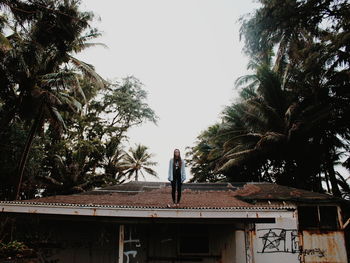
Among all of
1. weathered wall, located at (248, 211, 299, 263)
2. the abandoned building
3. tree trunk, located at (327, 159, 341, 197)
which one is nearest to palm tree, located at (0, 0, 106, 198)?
the abandoned building

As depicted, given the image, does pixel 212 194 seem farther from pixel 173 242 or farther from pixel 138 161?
pixel 138 161

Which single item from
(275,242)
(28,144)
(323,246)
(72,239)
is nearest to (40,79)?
(28,144)

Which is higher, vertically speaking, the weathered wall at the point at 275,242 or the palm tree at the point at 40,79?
the palm tree at the point at 40,79

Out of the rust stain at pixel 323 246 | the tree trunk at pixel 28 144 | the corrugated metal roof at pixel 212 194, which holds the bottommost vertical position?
the rust stain at pixel 323 246

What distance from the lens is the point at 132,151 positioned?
1308 inches

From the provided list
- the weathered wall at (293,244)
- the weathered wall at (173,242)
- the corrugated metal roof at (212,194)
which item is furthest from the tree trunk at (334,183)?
the weathered wall at (173,242)

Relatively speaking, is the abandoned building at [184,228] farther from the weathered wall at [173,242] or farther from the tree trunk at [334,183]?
the tree trunk at [334,183]

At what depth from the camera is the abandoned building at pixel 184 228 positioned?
628 centimetres

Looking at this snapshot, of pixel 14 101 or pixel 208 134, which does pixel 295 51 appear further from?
pixel 208 134

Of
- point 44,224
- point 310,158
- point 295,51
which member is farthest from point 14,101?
point 310,158

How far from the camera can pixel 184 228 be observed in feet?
28.1

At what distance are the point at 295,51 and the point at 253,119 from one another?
310 inches

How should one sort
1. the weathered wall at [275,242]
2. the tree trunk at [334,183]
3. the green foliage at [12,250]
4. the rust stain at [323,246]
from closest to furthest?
the green foliage at [12,250] → the weathered wall at [275,242] → the rust stain at [323,246] → the tree trunk at [334,183]

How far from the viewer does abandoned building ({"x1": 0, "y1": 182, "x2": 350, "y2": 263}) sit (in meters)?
6.28
